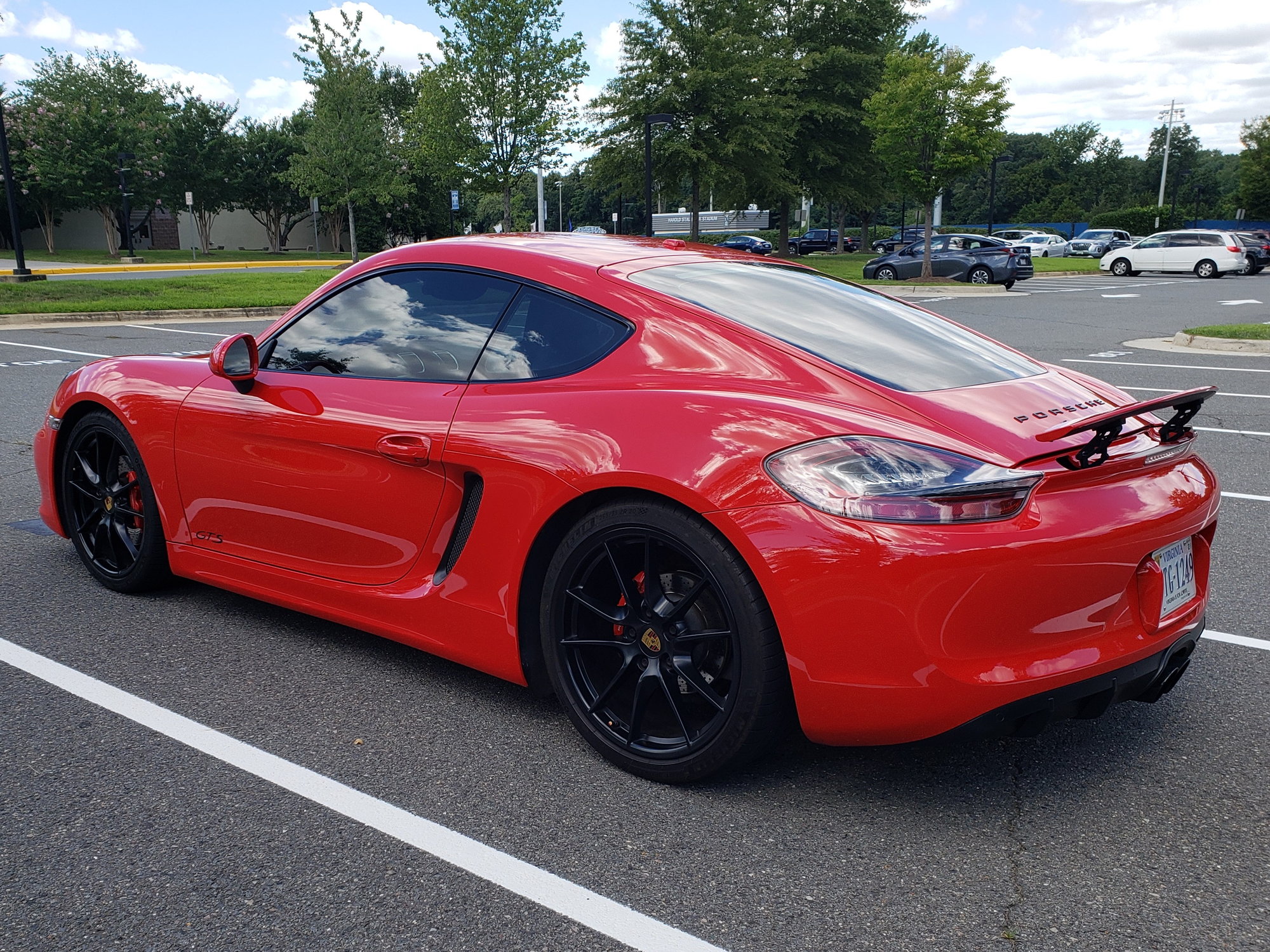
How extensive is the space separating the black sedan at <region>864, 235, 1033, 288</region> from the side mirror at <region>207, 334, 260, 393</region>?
97.0ft

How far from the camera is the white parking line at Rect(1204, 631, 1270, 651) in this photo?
3813mm

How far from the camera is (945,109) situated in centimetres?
3023

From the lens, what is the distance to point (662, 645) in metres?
2.75

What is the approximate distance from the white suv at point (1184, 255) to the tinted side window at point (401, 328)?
3738 centimetres

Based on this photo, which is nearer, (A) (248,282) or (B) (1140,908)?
(B) (1140,908)

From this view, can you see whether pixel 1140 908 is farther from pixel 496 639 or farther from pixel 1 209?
pixel 1 209

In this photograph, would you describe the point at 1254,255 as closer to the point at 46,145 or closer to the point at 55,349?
the point at 55,349

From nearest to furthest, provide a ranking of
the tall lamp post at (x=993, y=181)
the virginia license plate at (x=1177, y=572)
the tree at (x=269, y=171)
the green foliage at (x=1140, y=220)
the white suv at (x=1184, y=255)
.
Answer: the virginia license plate at (x=1177, y=572), the white suv at (x=1184, y=255), the tall lamp post at (x=993, y=181), the tree at (x=269, y=171), the green foliage at (x=1140, y=220)

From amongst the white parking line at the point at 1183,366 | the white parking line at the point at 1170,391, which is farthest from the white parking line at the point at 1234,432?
the white parking line at the point at 1183,366

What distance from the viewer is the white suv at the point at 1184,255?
34.4 meters

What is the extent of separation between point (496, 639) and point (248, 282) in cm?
2503

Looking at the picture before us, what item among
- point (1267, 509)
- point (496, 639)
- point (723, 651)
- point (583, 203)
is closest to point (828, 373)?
point (723, 651)

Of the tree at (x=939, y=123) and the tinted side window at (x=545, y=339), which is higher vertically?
the tree at (x=939, y=123)

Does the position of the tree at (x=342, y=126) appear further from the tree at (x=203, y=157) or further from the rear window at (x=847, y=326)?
the rear window at (x=847, y=326)
